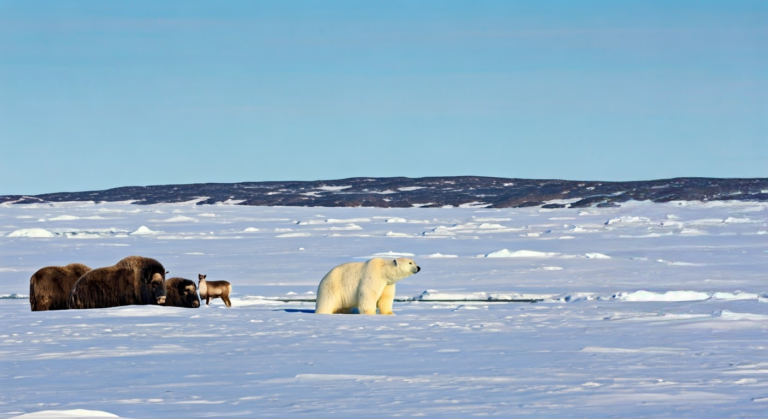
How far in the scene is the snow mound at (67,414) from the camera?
14.7ft

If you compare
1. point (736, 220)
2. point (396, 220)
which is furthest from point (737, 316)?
point (396, 220)

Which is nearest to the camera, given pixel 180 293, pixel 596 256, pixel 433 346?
pixel 433 346

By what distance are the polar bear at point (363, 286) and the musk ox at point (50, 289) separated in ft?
10.1

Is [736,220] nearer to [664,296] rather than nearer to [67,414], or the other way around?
[664,296]

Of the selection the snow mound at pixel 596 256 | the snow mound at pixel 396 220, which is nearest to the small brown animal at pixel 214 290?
the snow mound at pixel 596 256

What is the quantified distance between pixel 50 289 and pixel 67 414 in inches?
277

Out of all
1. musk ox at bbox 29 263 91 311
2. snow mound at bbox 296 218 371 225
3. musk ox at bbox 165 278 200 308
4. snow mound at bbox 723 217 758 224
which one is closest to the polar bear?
musk ox at bbox 165 278 200 308

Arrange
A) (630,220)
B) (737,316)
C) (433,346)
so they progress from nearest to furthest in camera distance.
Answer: (433,346)
(737,316)
(630,220)

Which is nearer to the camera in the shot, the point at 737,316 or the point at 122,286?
the point at 737,316

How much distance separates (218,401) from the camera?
500 cm

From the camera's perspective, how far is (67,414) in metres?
4.55

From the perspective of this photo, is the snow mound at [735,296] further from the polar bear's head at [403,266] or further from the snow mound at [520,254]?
the snow mound at [520,254]

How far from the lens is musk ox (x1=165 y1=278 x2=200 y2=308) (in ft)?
39.2

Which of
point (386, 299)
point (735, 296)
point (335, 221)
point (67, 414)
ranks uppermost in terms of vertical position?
point (335, 221)
